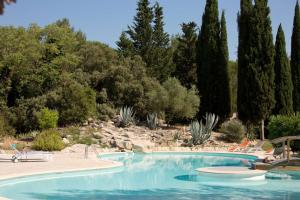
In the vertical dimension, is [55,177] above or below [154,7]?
below

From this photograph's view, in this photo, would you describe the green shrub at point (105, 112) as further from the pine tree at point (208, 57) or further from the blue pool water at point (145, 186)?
the blue pool water at point (145, 186)

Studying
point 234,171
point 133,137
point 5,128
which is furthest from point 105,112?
point 234,171

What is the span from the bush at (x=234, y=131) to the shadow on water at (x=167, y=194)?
13567 mm

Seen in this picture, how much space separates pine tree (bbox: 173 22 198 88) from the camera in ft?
110

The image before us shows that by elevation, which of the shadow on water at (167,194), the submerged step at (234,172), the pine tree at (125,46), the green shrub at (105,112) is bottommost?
the shadow on water at (167,194)

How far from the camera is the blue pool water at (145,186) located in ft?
36.9

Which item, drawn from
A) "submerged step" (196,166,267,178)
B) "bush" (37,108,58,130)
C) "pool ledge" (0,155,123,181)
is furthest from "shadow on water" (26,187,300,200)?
"bush" (37,108,58,130)

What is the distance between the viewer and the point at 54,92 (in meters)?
25.7

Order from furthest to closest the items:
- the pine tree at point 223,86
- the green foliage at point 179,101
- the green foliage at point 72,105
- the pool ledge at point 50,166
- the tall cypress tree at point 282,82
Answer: the pine tree at point 223,86 → the tall cypress tree at point 282,82 → the green foliage at point 179,101 → the green foliage at point 72,105 → the pool ledge at point 50,166

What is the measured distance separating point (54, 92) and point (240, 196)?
16.8 metres

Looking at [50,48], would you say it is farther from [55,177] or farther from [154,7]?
[55,177]

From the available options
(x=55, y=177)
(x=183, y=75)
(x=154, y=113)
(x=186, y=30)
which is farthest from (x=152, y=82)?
(x=55, y=177)

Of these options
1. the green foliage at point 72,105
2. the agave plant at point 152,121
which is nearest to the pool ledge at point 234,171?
the green foliage at point 72,105

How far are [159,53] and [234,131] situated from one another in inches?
415
